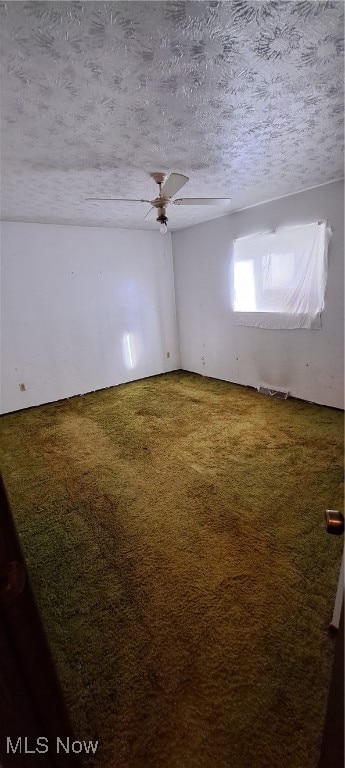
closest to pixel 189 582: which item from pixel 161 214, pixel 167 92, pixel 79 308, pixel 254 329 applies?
pixel 167 92

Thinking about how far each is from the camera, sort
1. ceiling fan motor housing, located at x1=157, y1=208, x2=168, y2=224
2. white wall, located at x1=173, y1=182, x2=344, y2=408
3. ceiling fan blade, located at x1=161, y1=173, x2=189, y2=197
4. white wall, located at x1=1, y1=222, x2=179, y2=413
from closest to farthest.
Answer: ceiling fan blade, located at x1=161, y1=173, x2=189, y2=197 < ceiling fan motor housing, located at x1=157, y1=208, x2=168, y2=224 < white wall, located at x1=173, y1=182, x2=344, y2=408 < white wall, located at x1=1, y1=222, x2=179, y2=413

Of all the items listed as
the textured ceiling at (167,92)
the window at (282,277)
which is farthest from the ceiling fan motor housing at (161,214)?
the window at (282,277)

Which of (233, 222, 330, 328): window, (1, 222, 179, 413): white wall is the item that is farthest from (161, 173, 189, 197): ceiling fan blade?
(1, 222, 179, 413): white wall

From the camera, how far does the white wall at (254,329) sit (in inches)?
115

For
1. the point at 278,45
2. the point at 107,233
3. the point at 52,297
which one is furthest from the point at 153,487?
the point at 107,233

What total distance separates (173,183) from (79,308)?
247cm

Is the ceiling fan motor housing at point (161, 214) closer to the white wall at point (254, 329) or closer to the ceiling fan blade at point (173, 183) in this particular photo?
the ceiling fan blade at point (173, 183)

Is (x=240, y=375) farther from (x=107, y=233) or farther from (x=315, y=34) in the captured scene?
(x=315, y=34)

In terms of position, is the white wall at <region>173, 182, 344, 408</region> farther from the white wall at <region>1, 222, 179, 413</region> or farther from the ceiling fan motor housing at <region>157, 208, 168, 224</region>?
the ceiling fan motor housing at <region>157, 208, 168, 224</region>

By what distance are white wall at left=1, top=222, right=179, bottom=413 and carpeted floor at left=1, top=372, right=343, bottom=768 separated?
1.25 m

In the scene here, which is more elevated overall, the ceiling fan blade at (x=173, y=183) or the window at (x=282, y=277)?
the ceiling fan blade at (x=173, y=183)

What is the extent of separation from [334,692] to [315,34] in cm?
198

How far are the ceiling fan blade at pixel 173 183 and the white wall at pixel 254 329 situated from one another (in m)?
1.69

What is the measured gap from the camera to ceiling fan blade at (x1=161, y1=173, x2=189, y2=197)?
1829 mm
